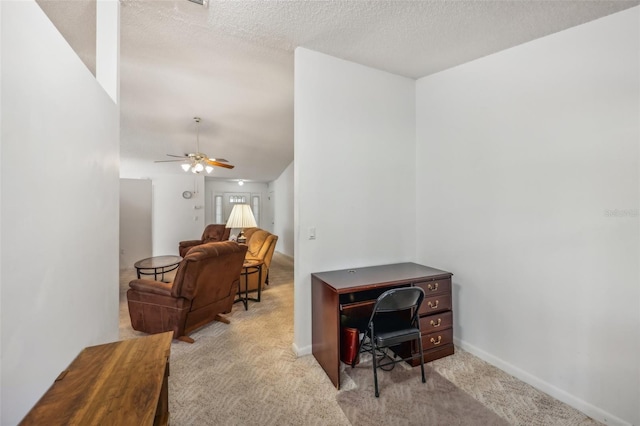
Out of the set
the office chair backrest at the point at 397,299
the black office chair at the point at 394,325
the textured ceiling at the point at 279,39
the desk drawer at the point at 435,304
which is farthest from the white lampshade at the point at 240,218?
the desk drawer at the point at 435,304

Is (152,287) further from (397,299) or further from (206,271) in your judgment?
(397,299)

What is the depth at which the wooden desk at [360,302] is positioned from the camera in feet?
6.36

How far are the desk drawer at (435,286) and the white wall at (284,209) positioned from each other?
502 cm

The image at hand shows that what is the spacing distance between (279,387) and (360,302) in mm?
879

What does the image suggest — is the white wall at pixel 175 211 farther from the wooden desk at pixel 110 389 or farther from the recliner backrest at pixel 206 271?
the wooden desk at pixel 110 389

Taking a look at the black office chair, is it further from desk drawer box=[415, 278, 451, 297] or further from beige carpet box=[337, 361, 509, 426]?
desk drawer box=[415, 278, 451, 297]

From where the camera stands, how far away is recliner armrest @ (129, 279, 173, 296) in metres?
2.47

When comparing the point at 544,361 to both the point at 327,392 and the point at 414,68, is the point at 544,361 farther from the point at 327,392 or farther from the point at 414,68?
the point at 414,68

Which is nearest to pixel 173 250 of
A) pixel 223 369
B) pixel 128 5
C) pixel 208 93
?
pixel 208 93

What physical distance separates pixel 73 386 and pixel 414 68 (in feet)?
10.9

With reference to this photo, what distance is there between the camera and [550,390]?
1.84 m

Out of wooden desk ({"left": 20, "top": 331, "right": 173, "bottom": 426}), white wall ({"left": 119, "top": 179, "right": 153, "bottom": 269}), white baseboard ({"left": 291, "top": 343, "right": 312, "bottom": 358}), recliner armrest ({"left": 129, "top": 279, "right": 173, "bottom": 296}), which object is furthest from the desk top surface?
white wall ({"left": 119, "top": 179, "right": 153, "bottom": 269})

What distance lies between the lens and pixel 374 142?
264 centimetres

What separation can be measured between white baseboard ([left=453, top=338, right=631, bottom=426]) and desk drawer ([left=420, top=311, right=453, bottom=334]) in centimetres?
36
